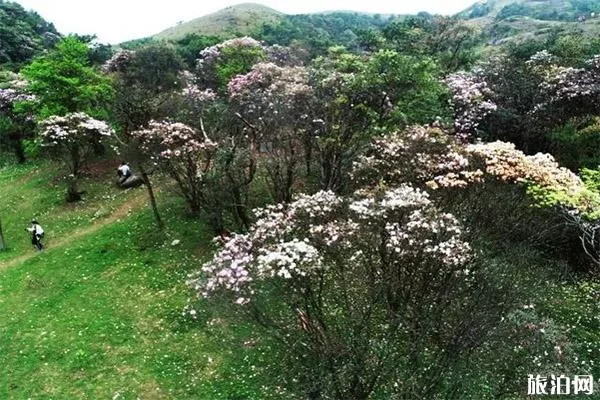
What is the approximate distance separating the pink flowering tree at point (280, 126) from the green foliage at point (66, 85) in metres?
16.1

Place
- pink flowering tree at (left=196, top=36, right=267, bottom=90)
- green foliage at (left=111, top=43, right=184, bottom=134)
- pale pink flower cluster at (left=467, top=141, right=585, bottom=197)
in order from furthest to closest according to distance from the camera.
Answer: pink flowering tree at (left=196, top=36, right=267, bottom=90) < green foliage at (left=111, top=43, right=184, bottom=134) < pale pink flower cluster at (left=467, top=141, right=585, bottom=197)

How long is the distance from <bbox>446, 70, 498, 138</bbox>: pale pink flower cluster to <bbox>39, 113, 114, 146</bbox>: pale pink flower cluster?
929 inches

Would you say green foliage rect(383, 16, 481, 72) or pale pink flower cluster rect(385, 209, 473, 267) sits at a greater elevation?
green foliage rect(383, 16, 481, 72)

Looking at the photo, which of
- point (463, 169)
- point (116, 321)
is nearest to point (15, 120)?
point (116, 321)

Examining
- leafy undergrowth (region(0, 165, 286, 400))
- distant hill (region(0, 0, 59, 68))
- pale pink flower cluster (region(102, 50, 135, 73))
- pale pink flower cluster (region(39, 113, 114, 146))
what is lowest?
→ leafy undergrowth (region(0, 165, 286, 400))

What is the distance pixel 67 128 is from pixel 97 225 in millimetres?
7443

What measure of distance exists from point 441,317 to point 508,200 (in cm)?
751

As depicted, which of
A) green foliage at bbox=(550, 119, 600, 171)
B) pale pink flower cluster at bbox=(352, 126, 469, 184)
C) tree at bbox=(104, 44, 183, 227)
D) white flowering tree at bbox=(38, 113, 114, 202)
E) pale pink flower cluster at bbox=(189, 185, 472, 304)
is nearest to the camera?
pale pink flower cluster at bbox=(189, 185, 472, 304)

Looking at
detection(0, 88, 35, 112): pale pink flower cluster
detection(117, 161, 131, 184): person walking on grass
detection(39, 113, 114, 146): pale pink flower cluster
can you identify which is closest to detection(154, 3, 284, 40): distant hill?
detection(0, 88, 35, 112): pale pink flower cluster

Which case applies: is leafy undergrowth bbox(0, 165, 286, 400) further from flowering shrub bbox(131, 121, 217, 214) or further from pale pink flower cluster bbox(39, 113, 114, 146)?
pale pink flower cluster bbox(39, 113, 114, 146)

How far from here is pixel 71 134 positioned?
37.3 meters

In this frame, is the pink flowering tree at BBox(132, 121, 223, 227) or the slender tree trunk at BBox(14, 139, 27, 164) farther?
the slender tree trunk at BBox(14, 139, 27, 164)

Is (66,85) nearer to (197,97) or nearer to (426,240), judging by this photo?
(197,97)

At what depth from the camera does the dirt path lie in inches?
1270
